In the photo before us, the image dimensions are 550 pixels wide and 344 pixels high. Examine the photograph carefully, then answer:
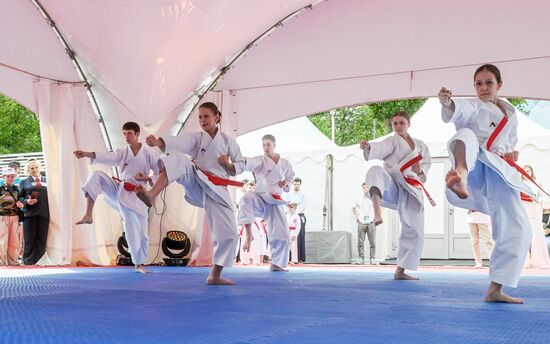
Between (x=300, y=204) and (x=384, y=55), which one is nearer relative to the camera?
(x=384, y=55)

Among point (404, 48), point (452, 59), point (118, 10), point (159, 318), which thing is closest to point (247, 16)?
point (118, 10)

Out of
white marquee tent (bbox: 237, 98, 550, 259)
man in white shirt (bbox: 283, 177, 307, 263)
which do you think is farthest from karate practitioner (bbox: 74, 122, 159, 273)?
white marquee tent (bbox: 237, 98, 550, 259)

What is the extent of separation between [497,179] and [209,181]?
2235mm

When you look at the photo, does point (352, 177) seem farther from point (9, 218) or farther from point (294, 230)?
point (9, 218)

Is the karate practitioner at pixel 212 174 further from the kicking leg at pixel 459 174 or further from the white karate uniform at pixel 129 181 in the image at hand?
the kicking leg at pixel 459 174

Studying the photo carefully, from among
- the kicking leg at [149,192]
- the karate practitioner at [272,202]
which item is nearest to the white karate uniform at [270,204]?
the karate practitioner at [272,202]

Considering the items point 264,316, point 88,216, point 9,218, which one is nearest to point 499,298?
point 264,316

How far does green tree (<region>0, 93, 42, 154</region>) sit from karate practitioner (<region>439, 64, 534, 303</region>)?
24.3 meters

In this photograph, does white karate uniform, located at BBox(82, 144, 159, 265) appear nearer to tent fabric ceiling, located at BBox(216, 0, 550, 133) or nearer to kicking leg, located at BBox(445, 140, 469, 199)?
tent fabric ceiling, located at BBox(216, 0, 550, 133)

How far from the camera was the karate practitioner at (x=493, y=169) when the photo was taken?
10.4 ft

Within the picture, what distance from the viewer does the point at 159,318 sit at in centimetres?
265

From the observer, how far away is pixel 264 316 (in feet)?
9.05

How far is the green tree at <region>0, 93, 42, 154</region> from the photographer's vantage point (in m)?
25.1

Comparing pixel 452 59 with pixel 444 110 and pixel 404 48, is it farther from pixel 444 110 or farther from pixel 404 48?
pixel 444 110
